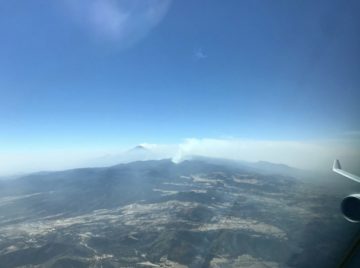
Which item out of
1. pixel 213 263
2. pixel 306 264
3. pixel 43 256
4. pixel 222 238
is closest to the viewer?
pixel 306 264

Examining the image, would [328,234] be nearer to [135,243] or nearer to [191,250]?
[191,250]

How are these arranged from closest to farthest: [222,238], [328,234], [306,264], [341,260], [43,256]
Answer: [341,260] → [306,264] → [43,256] → [328,234] → [222,238]

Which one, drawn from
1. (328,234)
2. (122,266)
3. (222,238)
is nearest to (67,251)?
(122,266)

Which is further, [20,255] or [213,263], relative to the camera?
[20,255]

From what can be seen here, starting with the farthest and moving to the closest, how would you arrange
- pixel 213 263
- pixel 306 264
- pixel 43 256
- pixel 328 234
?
pixel 328 234 < pixel 43 256 < pixel 213 263 < pixel 306 264

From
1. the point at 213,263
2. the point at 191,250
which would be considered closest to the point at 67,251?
the point at 191,250

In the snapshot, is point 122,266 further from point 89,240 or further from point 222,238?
point 222,238

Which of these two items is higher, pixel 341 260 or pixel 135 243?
pixel 341 260

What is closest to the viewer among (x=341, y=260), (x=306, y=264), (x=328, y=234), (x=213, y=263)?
(x=341, y=260)

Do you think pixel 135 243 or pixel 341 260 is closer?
pixel 341 260
